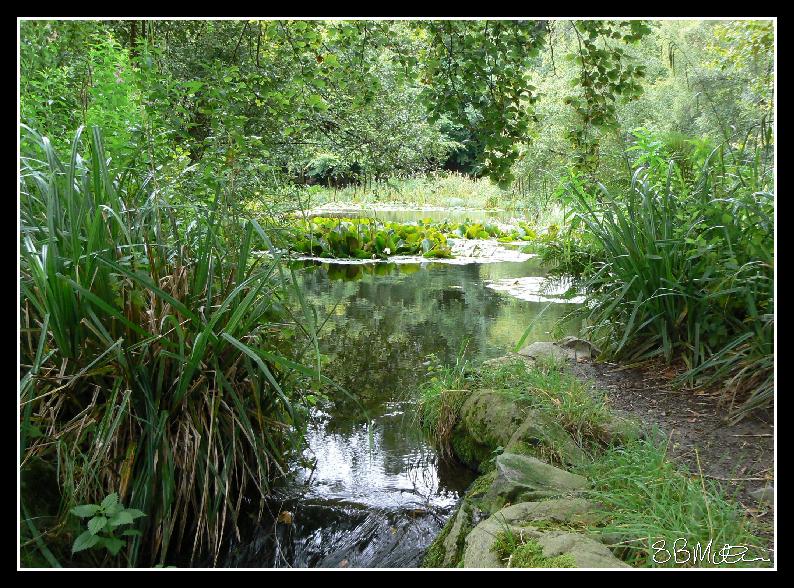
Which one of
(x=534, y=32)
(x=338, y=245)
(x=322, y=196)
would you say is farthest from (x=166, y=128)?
(x=322, y=196)

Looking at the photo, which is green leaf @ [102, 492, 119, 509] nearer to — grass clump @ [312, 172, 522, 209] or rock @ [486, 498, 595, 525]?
rock @ [486, 498, 595, 525]

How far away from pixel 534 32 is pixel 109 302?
2559 millimetres

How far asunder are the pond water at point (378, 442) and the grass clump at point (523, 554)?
2.66 ft

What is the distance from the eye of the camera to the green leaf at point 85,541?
6.06ft

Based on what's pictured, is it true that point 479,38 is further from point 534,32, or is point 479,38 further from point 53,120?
point 53,120

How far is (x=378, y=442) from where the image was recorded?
364cm

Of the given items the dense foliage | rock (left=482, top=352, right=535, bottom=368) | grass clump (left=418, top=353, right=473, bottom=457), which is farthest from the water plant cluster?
grass clump (left=418, top=353, right=473, bottom=457)

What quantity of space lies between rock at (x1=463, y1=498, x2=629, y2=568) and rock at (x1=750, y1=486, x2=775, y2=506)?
1.98ft

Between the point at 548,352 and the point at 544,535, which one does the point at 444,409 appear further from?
the point at 544,535

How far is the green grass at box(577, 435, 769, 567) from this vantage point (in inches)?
66.7

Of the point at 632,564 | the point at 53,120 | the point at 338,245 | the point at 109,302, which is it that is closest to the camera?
the point at 632,564

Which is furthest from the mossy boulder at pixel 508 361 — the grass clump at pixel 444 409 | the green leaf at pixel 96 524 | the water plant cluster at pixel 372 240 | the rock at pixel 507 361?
the water plant cluster at pixel 372 240

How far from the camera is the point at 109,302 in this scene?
220cm

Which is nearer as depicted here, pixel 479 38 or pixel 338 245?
pixel 479 38
